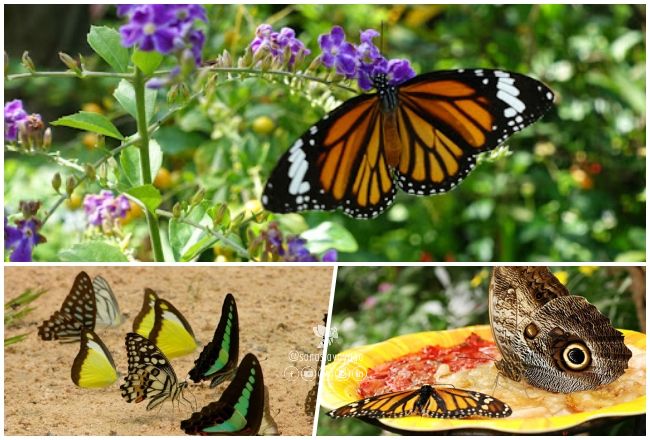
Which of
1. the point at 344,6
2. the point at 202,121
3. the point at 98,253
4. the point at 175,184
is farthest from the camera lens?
the point at 344,6

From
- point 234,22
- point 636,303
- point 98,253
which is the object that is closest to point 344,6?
point 234,22

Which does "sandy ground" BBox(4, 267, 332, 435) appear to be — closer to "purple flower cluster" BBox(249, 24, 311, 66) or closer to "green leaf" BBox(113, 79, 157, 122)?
"green leaf" BBox(113, 79, 157, 122)

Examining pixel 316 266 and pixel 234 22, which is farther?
pixel 234 22

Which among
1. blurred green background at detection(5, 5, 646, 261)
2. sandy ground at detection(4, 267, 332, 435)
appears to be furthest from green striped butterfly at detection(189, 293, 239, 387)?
blurred green background at detection(5, 5, 646, 261)

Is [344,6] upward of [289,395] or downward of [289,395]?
upward

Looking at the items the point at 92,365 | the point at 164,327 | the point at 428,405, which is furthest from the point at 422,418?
the point at 92,365

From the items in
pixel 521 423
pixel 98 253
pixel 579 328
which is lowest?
pixel 521 423

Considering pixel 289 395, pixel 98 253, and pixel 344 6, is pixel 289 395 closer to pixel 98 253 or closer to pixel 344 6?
pixel 98 253

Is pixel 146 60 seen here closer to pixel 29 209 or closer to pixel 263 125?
pixel 29 209
